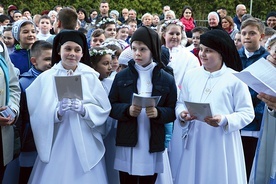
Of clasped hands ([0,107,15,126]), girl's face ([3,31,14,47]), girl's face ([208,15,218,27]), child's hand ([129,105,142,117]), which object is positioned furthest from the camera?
girl's face ([208,15,218,27])

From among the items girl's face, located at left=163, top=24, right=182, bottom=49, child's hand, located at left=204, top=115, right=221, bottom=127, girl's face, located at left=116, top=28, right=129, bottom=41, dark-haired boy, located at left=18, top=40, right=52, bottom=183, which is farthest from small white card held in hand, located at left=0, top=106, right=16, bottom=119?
girl's face, located at left=116, top=28, right=129, bottom=41

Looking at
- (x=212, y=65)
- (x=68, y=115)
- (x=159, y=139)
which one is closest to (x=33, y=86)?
(x=68, y=115)

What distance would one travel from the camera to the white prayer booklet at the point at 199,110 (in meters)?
4.58

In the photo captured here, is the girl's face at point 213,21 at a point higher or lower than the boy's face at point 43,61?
higher

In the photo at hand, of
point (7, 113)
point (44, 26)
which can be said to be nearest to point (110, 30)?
point (44, 26)

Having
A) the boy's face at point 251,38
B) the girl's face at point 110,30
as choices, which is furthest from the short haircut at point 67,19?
the boy's face at point 251,38

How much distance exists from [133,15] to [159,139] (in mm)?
10831

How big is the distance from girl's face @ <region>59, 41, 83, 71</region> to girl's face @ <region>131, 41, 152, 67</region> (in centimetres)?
60

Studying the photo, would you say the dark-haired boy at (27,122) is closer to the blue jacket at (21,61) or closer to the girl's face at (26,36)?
the blue jacket at (21,61)

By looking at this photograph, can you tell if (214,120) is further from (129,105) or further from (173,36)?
(173,36)

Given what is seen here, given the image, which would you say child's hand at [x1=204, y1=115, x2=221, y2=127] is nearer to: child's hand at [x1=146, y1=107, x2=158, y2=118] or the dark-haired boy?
child's hand at [x1=146, y1=107, x2=158, y2=118]

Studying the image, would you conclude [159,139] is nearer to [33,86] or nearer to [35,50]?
[33,86]

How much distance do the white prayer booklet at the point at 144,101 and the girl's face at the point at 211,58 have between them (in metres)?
0.76

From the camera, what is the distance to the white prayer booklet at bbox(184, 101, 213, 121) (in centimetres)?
458
